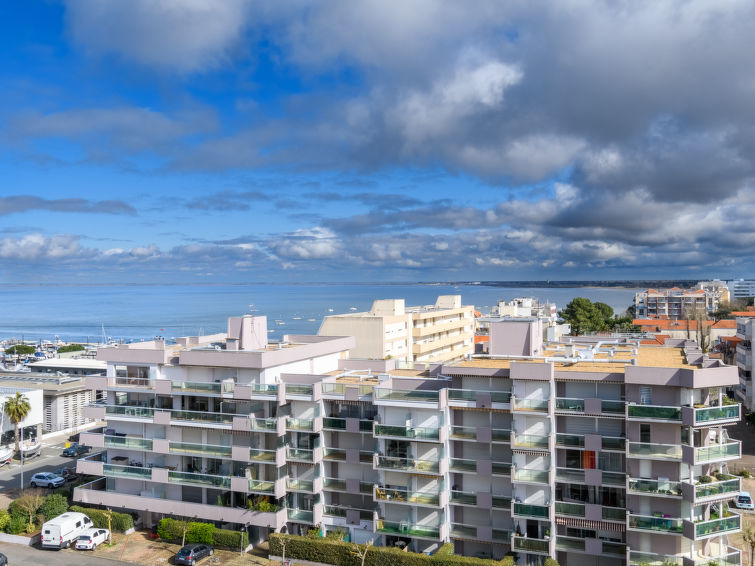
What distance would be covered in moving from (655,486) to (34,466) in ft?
153

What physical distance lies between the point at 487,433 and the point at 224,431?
15.1 meters

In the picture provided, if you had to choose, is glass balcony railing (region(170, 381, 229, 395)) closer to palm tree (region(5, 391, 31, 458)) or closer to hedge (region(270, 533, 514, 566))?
hedge (region(270, 533, 514, 566))

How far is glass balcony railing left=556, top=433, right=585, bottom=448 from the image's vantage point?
27.7 meters

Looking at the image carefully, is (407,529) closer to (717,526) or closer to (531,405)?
(531,405)

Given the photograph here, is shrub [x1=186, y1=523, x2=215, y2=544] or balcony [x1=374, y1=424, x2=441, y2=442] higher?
balcony [x1=374, y1=424, x2=441, y2=442]

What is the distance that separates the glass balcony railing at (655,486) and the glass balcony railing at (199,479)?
21.0m

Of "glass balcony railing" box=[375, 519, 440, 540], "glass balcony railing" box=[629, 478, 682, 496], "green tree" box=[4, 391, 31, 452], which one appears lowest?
"glass balcony railing" box=[375, 519, 440, 540]

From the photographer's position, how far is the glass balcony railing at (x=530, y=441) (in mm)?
27828

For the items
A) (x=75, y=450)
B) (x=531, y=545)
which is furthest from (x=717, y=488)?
(x=75, y=450)

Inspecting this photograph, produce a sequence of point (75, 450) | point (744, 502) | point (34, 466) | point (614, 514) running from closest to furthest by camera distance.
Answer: point (614, 514) → point (744, 502) → point (34, 466) → point (75, 450)

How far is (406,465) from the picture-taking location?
3016cm

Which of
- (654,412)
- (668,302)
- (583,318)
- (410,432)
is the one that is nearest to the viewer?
(654,412)

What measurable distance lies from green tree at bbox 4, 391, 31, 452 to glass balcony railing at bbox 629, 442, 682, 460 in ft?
158

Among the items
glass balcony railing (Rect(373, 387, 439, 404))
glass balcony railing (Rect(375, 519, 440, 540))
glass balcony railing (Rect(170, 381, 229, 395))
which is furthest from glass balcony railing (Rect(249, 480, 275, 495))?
glass balcony railing (Rect(373, 387, 439, 404))
